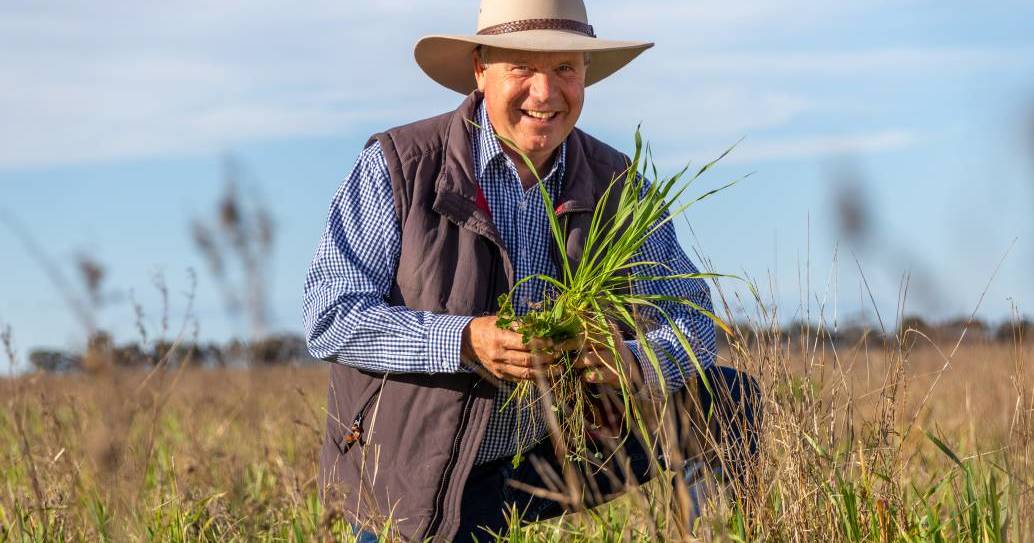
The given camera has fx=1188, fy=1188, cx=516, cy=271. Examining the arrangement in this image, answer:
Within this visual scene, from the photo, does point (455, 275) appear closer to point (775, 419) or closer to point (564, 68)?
point (564, 68)

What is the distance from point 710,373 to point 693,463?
0.28 metres

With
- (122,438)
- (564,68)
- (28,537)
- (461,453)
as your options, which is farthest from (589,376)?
(28,537)

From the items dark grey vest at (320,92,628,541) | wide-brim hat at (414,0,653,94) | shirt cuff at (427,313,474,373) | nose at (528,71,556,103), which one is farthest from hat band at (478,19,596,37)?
shirt cuff at (427,313,474,373)

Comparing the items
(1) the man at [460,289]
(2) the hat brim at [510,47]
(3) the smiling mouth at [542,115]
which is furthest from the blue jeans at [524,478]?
(2) the hat brim at [510,47]

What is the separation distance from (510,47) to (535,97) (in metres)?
0.17

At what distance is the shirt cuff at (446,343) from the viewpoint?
127 inches

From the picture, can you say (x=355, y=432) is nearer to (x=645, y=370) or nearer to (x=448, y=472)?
(x=448, y=472)

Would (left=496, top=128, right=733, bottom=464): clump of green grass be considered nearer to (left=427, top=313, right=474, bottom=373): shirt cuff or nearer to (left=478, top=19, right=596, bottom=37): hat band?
(left=427, top=313, right=474, bottom=373): shirt cuff

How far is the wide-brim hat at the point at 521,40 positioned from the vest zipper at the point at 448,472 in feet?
3.39

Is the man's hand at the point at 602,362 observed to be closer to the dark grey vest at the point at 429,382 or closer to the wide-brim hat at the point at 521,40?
the dark grey vest at the point at 429,382

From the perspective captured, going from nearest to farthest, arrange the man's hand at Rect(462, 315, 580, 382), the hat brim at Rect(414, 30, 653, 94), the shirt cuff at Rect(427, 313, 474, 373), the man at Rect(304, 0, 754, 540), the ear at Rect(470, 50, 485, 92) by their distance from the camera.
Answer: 1. the man's hand at Rect(462, 315, 580, 382)
2. the shirt cuff at Rect(427, 313, 474, 373)
3. the man at Rect(304, 0, 754, 540)
4. the hat brim at Rect(414, 30, 653, 94)
5. the ear at Rect(470, 50, 485, 92)

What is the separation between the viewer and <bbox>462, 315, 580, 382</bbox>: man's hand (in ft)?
10.2

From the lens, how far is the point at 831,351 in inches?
132

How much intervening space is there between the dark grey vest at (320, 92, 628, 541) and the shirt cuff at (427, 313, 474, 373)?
0.46 ft
